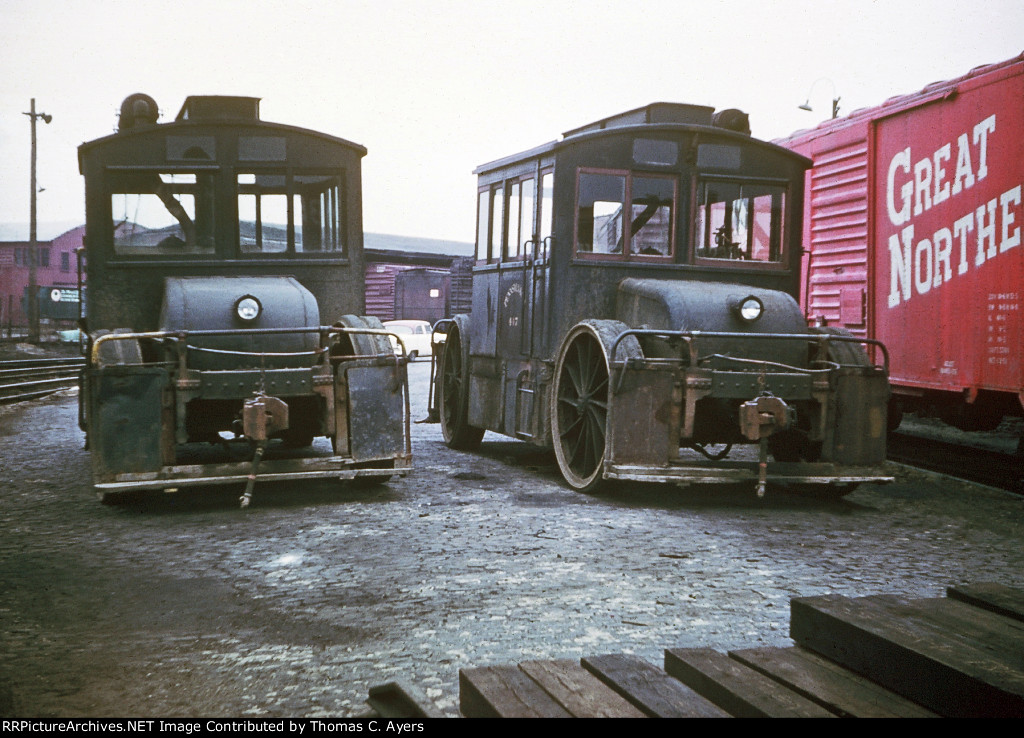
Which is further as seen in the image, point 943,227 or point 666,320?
point 943,227

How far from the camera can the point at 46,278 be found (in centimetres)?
5834

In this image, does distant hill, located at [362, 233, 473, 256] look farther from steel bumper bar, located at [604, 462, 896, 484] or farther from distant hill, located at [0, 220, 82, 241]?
steel bumper bar, located at [604, 462, 896, 484]

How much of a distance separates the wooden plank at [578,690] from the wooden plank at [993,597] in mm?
1148

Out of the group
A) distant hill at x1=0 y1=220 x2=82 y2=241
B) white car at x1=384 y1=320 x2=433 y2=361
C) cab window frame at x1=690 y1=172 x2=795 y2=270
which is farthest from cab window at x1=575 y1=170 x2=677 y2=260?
distant hill at x1=0 y1=220 x2=82 y2=241

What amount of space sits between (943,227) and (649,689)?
7.55 m

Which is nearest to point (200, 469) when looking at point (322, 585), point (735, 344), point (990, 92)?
point (322, 585)

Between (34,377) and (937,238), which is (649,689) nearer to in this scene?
(937,238)

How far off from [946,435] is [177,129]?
9.10 meters

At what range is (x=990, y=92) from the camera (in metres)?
8.27

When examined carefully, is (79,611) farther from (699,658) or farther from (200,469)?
(699,658)

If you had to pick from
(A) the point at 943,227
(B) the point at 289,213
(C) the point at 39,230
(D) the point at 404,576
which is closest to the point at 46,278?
(C) the point at 39,230

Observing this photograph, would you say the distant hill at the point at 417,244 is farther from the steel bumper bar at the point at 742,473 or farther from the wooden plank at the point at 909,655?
the wooden plank at the point at 909,655

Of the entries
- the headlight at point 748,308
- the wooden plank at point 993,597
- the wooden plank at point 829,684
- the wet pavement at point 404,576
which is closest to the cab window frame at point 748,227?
the headlight at point 748,308

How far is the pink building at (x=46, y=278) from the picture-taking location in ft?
163
